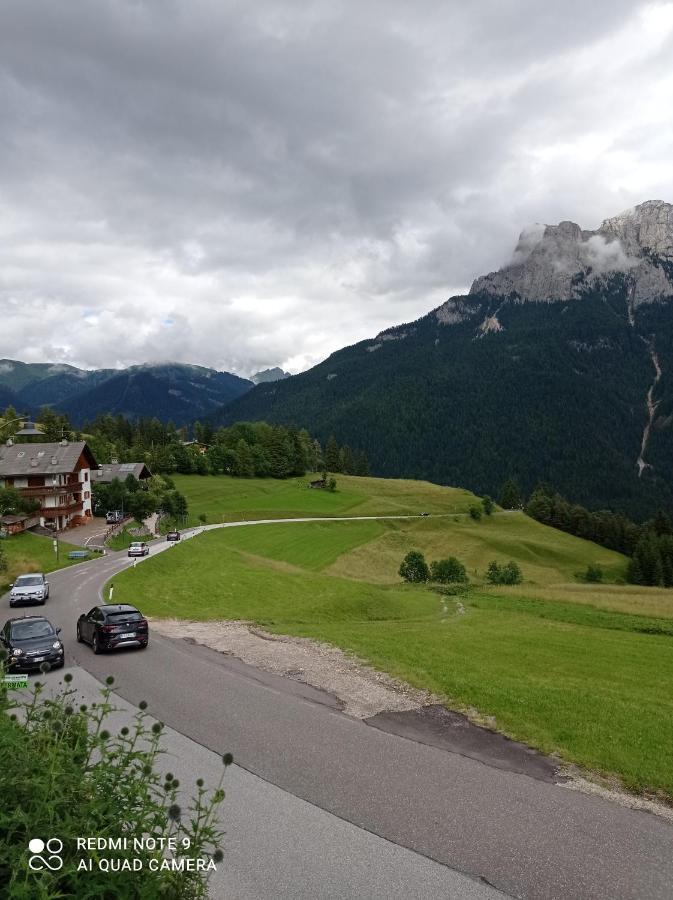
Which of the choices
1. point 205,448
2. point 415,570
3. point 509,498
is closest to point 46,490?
point 415,570

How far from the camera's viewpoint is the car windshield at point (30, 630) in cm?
2016

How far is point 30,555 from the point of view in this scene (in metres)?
56.6

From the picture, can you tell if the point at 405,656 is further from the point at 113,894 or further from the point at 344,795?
the point at 113,894

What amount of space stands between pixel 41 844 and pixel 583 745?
12025mm

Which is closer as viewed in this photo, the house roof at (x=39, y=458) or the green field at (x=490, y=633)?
the green field at (x=490, y=633)

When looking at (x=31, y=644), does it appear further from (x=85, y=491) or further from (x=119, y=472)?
(x=119, y=472)

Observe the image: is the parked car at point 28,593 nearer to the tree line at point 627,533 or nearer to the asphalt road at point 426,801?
the asphalt road at point 426,801

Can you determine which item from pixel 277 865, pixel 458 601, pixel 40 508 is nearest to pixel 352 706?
pixel 277 865

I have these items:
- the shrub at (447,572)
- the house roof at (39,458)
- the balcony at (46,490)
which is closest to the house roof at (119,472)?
the house roof at (39,458)

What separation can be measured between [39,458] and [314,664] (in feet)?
222

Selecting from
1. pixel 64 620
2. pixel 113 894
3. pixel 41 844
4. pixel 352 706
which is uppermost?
pixel 41 844

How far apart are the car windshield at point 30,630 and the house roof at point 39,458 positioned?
57.4m

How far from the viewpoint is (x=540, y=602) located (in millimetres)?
45281

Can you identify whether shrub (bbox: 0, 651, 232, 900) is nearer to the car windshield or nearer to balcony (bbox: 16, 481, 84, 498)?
the car windshield
